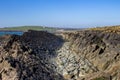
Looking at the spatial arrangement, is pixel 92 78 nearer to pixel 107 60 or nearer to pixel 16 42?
pixel 107 60

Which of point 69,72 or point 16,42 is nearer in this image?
point 69,72

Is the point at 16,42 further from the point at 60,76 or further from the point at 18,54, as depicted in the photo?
the point at 60,76

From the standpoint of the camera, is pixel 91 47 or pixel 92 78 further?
pixel 91 47

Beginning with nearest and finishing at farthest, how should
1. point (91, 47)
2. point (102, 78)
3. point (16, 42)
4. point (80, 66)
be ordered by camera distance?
point (102, 78) → point (80, 66) → point (16, 42) → point (91, 47)

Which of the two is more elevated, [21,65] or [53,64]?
[21,65]

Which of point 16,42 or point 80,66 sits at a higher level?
point 16,42

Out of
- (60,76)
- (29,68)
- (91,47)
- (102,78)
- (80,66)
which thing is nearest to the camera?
(102,78)

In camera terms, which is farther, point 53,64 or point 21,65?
point 53,64

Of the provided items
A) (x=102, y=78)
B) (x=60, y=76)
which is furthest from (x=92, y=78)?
(x=60, y=76)

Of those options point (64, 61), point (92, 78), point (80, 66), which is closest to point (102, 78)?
point (92, 78)
